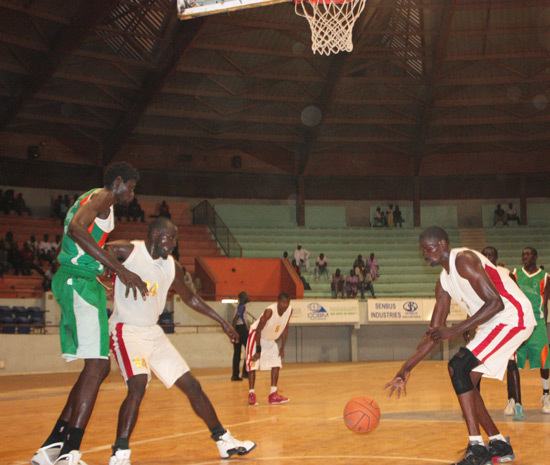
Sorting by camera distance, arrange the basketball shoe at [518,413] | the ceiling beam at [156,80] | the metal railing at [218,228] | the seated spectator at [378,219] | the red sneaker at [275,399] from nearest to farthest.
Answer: the basketball shoe at [518,413], the red sneaker at [275,399], the ceiling beam at [156,80], the metal railing at [218,228], the seated spectator at [378,219]

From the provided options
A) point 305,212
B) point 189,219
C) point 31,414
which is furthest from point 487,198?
point 31,414

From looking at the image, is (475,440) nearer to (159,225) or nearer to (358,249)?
(159,225)

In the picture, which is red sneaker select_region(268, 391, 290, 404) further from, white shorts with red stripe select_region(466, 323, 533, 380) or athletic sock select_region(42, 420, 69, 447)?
athletic sock select_region(42, 420, 69, 447)

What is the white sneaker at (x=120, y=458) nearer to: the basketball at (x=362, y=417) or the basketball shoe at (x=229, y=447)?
the basketball shoe at (x=229, y=447)

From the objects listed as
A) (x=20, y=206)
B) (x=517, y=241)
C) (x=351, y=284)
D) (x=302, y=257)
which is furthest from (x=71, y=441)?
(x=517, y=241)

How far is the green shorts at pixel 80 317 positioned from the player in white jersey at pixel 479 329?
231cm

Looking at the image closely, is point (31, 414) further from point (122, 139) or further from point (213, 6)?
point (122, 139)

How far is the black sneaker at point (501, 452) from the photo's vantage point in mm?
5734

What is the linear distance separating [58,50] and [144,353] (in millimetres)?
19779

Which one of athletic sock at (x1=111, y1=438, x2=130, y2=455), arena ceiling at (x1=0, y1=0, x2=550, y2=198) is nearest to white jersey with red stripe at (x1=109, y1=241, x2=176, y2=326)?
athletic sock at (x1=111, y1=438, x2=130, y2=455)

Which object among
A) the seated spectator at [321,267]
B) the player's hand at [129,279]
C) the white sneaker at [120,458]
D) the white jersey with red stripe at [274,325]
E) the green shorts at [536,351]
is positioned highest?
the seated spectator at [321,267]

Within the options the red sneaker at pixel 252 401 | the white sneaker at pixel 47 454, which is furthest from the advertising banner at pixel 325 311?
the white sneaker at pixel 47 454

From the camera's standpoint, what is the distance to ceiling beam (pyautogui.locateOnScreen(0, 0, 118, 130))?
70.8 ft

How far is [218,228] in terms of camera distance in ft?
95.1
